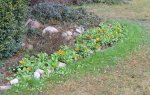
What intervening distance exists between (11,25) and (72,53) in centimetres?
125

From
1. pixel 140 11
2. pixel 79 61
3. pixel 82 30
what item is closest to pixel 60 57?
pixel 79 61

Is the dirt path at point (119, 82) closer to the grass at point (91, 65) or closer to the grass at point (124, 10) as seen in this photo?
the grass at point (91, 65)

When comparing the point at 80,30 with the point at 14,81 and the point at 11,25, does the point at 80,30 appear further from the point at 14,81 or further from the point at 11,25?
the point at 14,81

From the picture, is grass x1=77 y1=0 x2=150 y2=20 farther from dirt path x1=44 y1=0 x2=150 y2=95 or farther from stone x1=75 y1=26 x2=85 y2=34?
dirt path x1=44 y1=0 x2=150 y2=95

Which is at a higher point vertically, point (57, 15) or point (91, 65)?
point (57, 15)

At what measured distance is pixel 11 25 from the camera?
6.84m

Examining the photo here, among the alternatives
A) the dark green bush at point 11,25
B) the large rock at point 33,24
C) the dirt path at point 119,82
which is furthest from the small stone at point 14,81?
the large rock at point 33,24

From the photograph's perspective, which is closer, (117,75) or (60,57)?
(117,75)

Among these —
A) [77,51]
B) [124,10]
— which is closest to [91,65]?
[77,51]

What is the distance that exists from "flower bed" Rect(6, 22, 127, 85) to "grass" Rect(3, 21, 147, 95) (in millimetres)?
152

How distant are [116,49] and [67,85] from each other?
2165 millimetres

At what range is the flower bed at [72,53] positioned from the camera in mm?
6465

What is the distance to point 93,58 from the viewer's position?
7336 mm

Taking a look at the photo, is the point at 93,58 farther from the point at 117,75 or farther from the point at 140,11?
the point at 140,11
